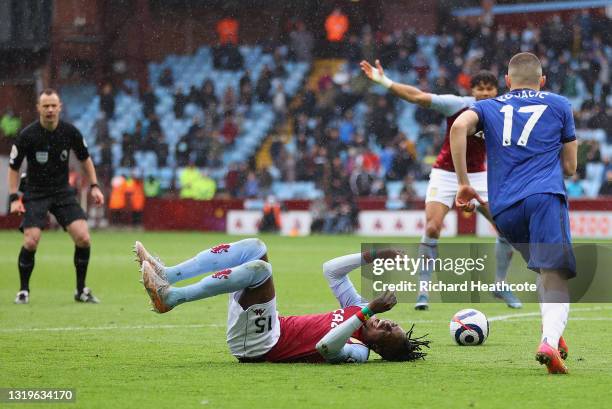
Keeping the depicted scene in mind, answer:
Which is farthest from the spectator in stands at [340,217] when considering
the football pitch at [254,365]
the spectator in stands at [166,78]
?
the football pitch at [254,365]

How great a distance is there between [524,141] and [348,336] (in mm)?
1603

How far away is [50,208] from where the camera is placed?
40.0 ft

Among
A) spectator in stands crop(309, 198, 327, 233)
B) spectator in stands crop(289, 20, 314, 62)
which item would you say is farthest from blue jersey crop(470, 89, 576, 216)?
A: spectator in stands crop(289, 20, 314, 62)

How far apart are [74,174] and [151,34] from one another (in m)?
6.18

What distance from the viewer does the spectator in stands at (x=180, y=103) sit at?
33.9 metres

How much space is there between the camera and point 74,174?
31109mm

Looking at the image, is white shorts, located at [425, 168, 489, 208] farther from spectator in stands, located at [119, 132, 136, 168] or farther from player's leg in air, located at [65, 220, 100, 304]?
spectator in stands, located at [119, 132, 136, 168]

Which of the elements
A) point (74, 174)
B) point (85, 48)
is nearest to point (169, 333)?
point (74, 174)

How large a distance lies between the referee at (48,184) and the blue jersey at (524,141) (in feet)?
20.0

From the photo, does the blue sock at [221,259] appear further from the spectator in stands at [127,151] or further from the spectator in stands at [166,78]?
the spectator in stands at [166,78]

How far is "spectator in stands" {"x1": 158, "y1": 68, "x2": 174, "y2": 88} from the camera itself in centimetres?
3466

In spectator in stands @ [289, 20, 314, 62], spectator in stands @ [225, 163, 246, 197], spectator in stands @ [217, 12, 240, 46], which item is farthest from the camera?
spectator in stands @ [217, 12, 240, 46]

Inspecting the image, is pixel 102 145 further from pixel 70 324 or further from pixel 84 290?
pixel 70 324

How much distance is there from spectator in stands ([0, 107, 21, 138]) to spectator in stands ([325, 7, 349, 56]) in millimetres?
9912
